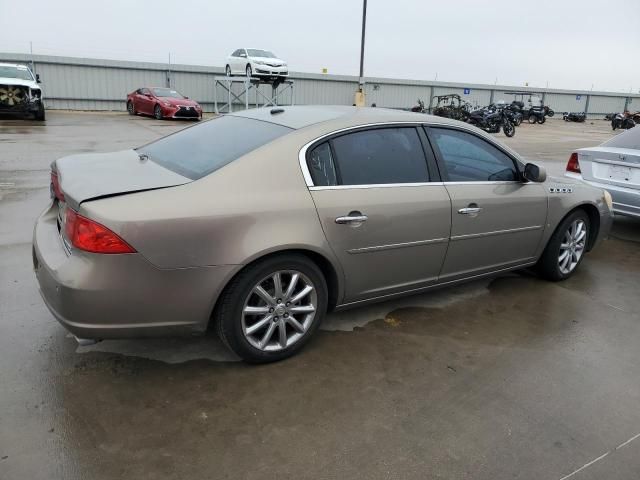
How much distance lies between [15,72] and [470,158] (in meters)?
18.7

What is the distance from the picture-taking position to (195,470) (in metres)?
2.22

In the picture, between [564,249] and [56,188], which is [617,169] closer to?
[564,249]

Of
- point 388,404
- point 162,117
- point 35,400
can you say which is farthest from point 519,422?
point 162,117

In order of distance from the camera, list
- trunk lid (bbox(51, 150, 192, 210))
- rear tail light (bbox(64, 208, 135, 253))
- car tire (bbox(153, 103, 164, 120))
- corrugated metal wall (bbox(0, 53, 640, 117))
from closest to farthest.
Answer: rear tail light (bbox(64, 208, 135, 253)) < trunk lid (bbox(51, 150, 192, 210)) < car tire (bbox(153, 103, 164, 120)) < corrugated metal wall (bbox(0, 53, 640, 117))

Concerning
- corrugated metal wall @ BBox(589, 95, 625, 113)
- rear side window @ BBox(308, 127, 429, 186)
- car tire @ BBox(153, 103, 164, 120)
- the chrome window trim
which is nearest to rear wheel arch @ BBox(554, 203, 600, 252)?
the chrome window trim

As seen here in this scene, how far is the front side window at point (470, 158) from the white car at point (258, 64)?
21.7 m

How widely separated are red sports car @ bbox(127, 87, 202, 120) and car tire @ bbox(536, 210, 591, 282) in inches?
746

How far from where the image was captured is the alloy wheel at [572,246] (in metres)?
4.58

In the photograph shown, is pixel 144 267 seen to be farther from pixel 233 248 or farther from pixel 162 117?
pixel 162 117

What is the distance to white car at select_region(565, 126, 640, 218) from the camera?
226 inches

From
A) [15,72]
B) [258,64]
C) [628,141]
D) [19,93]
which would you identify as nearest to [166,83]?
[258,64]

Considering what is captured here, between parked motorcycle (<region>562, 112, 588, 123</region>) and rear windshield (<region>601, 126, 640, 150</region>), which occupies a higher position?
rear windshield (<region>601, 126, 640, 150</region>)

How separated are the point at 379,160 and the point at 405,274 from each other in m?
0.80

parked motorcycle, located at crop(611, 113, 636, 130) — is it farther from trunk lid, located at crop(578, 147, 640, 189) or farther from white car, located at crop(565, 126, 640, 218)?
trunk lid, located at crop(578, 147, 640, 189)
